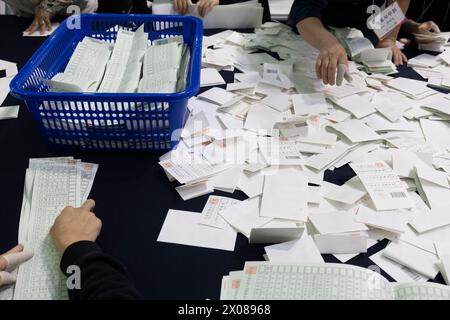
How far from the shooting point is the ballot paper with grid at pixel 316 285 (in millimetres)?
637

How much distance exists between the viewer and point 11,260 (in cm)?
67

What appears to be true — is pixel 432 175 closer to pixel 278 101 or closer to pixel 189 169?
pixel 278 101

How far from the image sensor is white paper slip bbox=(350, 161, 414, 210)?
2.68 ft

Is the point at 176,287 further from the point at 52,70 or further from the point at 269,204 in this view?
the point at 52,70

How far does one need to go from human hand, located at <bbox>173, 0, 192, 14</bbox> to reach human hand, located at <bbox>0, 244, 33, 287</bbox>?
1.15m

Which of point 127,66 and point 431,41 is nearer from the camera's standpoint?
point 127,66

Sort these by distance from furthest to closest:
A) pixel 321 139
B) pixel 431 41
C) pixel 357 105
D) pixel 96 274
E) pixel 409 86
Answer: pixel 431 41, pixel 409 86, pixel 357 105, pixel 321 139, pixel 96 274

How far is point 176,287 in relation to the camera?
0.67 m

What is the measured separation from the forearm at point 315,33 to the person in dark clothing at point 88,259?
38.2 inches

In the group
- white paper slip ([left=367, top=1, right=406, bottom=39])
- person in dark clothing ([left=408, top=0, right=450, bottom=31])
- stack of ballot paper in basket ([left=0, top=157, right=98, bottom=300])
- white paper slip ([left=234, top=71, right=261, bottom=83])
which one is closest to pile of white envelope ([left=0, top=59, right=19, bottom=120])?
stack of ballot paper in basket ([left=0, top=157, right=98, bottom=300])

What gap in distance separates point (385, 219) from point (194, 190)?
0.43 meters

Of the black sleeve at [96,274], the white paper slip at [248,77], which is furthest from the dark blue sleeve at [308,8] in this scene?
the black sleeve at [96,274]

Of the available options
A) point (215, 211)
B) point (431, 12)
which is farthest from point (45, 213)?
point (431, 12)

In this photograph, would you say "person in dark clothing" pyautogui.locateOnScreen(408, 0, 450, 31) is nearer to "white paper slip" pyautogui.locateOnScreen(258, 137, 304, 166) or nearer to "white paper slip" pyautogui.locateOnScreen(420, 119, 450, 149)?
"white paper slip" pyautogui.locateOnScreen(420, 119, 450, 149)
